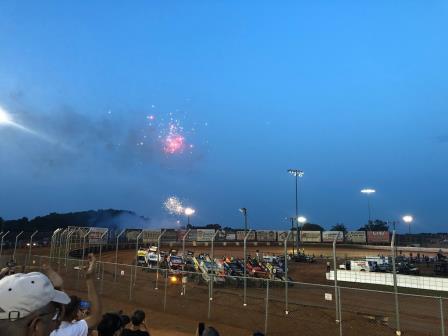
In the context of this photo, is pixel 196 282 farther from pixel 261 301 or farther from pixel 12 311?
pixel 12 311

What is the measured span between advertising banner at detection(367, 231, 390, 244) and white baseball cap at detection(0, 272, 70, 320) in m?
69.3

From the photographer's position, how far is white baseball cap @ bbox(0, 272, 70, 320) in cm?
210

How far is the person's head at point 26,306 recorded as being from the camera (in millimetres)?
2086

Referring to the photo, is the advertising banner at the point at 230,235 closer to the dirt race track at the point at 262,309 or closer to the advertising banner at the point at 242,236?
the advertising banner at the point at 242,236

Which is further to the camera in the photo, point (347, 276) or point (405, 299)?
point (347, 276)

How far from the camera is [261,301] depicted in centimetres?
1938

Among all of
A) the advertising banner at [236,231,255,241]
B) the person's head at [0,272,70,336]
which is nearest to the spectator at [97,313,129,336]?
the person's head at [0,272,70,336]

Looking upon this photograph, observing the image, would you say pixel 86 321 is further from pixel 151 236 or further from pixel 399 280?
pixel 151 236

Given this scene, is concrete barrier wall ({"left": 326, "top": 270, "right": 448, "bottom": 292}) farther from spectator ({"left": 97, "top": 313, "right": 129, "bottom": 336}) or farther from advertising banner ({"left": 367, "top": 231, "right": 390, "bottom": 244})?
advertising banner ({"left": 367, "top": 231, "right": 390, "bottom": 244})

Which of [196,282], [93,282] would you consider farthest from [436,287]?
[93,282]

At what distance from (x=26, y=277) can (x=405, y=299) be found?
24.0 m

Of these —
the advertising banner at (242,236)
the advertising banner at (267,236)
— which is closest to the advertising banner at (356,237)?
the advertising banner at (267,236)

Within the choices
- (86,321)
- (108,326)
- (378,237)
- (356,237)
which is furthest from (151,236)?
(86,321)

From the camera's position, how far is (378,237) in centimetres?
6650
